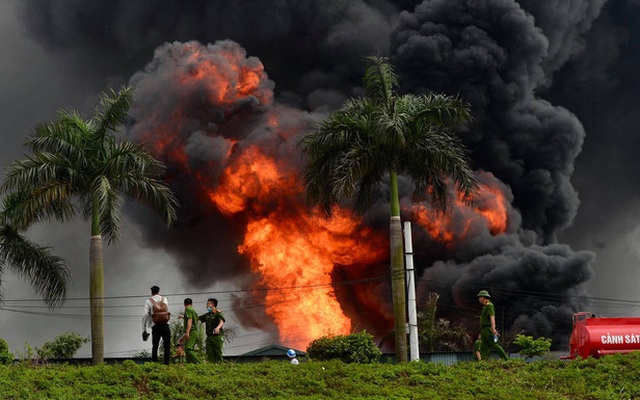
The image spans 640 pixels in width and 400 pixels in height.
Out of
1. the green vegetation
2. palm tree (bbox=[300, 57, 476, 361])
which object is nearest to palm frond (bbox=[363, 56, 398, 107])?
palm tree (bbox=[300, 57, 476, 361])

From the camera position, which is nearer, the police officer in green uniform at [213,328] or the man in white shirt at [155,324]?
the man in white shirt at [155,324]

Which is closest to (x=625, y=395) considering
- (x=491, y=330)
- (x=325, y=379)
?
(x=491, y=330)

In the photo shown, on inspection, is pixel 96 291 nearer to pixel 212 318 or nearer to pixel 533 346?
pixel 212 318

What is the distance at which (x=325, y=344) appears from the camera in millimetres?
26375

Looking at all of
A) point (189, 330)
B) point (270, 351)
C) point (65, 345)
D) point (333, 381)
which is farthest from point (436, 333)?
point (333, 381)

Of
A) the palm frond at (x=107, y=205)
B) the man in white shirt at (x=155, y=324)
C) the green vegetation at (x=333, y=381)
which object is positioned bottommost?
the green vegetation at (x=333, y=381)

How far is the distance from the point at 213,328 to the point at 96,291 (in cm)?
941

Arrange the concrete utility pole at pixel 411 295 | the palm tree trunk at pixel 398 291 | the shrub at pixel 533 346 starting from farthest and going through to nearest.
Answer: the palm tree trunk at pixel 398 291 → the concrete utility pole at pixel 411 295 → the shrub at pixel 533 346

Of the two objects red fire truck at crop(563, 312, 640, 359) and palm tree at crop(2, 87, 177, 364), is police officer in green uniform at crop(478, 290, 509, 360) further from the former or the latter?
palm tree at crop(2, 87, 177, 364)

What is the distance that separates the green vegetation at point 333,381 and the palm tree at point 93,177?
36.3ft

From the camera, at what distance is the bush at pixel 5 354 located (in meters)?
28.4

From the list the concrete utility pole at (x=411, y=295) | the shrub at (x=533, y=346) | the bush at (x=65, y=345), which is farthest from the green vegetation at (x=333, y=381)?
the bush at (x=65, y=345)

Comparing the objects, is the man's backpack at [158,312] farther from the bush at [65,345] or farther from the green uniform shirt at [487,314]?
the bush at [65,345]

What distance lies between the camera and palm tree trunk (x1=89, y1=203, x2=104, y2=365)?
31328mm
